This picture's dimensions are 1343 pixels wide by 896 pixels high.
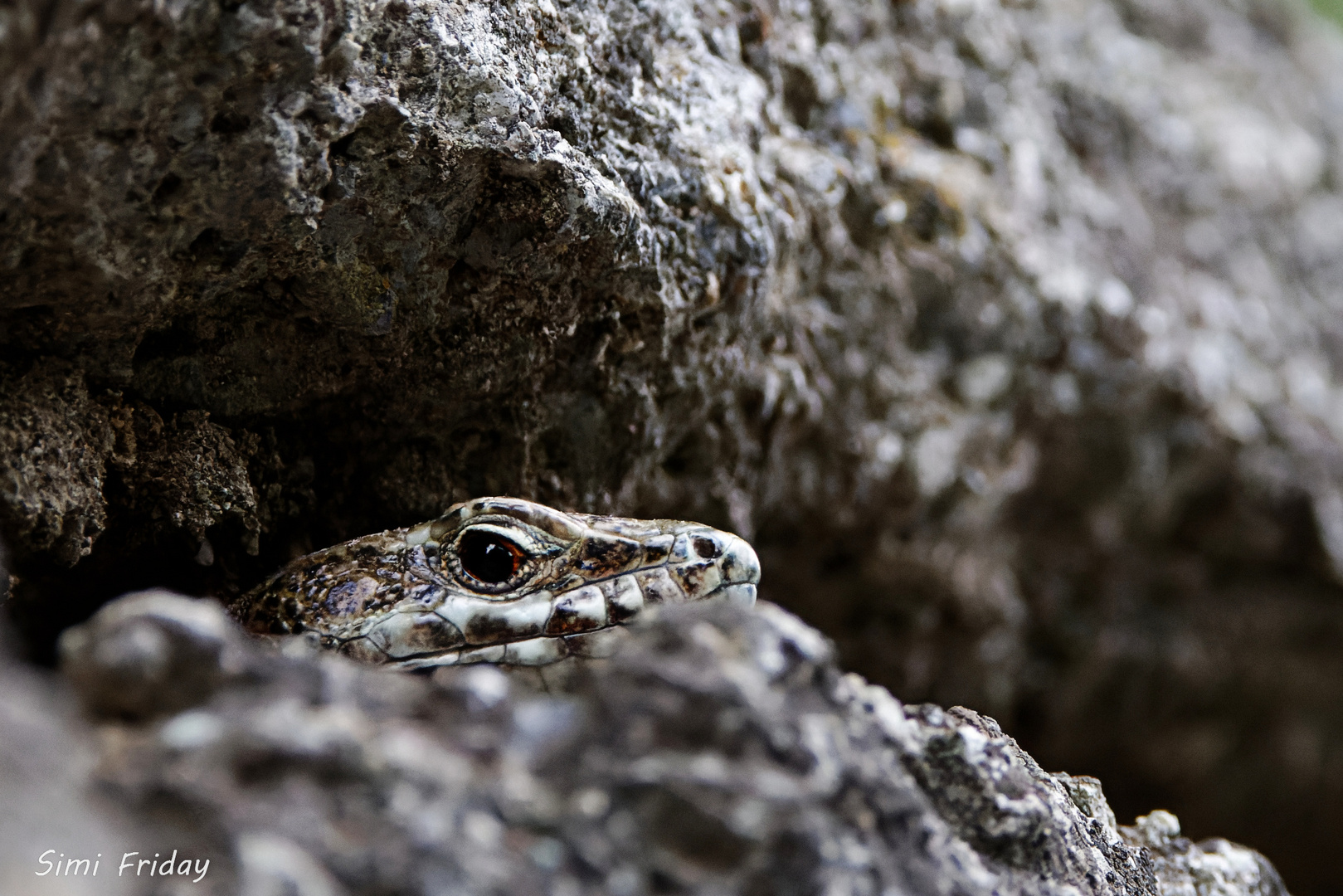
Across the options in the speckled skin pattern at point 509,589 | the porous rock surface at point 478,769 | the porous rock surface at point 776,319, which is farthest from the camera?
the speckled skin pattern at point 509,589

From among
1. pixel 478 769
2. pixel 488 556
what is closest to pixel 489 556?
pixel 488 556

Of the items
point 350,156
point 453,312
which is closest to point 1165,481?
point 453,312

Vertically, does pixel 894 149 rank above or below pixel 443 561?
above

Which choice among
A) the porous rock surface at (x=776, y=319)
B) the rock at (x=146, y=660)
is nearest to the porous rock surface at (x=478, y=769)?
the rock at (x=146, y=660)

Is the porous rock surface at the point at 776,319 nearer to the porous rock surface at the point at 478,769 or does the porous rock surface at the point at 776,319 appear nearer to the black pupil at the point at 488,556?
the black pupil at the point at 488,556

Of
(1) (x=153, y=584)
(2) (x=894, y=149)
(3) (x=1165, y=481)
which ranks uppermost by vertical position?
(2) (x=894, y=149)

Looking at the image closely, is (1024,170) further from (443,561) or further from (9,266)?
(9,266)
